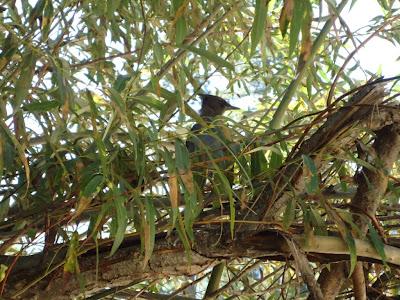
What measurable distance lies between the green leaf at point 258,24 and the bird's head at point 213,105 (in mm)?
2166

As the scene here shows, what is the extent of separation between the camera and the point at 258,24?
3.45 ft

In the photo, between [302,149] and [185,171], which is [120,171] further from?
[302,149]

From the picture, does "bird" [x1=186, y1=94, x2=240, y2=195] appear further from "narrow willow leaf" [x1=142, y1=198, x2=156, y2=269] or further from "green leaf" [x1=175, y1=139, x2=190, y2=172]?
"narrow willow leaf" [x1=142, y1=198, x2=156, y2=269]

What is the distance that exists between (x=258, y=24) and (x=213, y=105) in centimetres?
226

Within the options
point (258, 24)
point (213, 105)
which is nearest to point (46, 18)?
point (258, 24)

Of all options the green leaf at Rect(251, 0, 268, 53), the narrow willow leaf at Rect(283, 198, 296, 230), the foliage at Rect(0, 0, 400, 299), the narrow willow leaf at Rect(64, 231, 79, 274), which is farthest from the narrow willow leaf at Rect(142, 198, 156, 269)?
the green leaf at Rect(251, 0, 268, 53)

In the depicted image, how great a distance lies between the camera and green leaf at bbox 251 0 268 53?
3.42 feet

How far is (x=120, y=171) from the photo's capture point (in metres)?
1.34

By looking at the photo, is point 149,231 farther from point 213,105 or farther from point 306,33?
point 213,105

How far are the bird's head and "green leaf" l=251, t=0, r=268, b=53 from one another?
7.11ft

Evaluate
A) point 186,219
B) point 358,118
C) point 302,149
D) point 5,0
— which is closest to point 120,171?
point 186,219

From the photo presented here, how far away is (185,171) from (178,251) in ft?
0.76

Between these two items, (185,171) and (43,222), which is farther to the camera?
(43,222)

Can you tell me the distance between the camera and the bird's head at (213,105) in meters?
3.26
